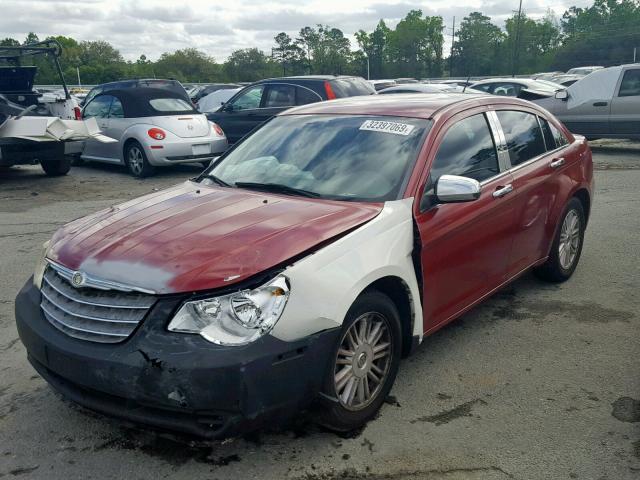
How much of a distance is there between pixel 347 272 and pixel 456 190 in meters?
0.95

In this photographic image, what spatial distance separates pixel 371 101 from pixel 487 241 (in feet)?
4.25

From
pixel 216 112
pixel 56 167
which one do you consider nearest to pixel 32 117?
pixel 56 167

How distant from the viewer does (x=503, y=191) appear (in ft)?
14.7

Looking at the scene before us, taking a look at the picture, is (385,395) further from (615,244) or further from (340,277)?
(615,244)

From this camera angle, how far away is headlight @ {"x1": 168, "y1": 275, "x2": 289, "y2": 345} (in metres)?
2.89

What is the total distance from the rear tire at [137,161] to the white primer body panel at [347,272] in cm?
903

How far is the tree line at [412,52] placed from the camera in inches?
3342

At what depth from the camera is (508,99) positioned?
5.12 m

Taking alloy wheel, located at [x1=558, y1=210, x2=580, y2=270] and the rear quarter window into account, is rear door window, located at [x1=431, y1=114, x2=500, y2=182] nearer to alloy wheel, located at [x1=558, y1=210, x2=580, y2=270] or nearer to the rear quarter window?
alloy wheel, located at [x1=558, y1=210, x2=580, y2=270]

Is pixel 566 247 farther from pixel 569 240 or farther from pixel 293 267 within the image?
pixel 293 267

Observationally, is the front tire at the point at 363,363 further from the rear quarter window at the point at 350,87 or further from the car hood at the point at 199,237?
→ the rear quarter window at the point at 350,87

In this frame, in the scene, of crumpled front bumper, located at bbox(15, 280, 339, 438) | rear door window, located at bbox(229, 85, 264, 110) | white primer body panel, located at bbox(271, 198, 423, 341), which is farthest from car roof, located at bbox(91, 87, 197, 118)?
crumpled front bumper, located at bbox(15, 280, 339, 438)

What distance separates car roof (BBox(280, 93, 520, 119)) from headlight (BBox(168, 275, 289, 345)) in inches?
73.4

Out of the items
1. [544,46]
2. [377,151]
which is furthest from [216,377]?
[544,46]
